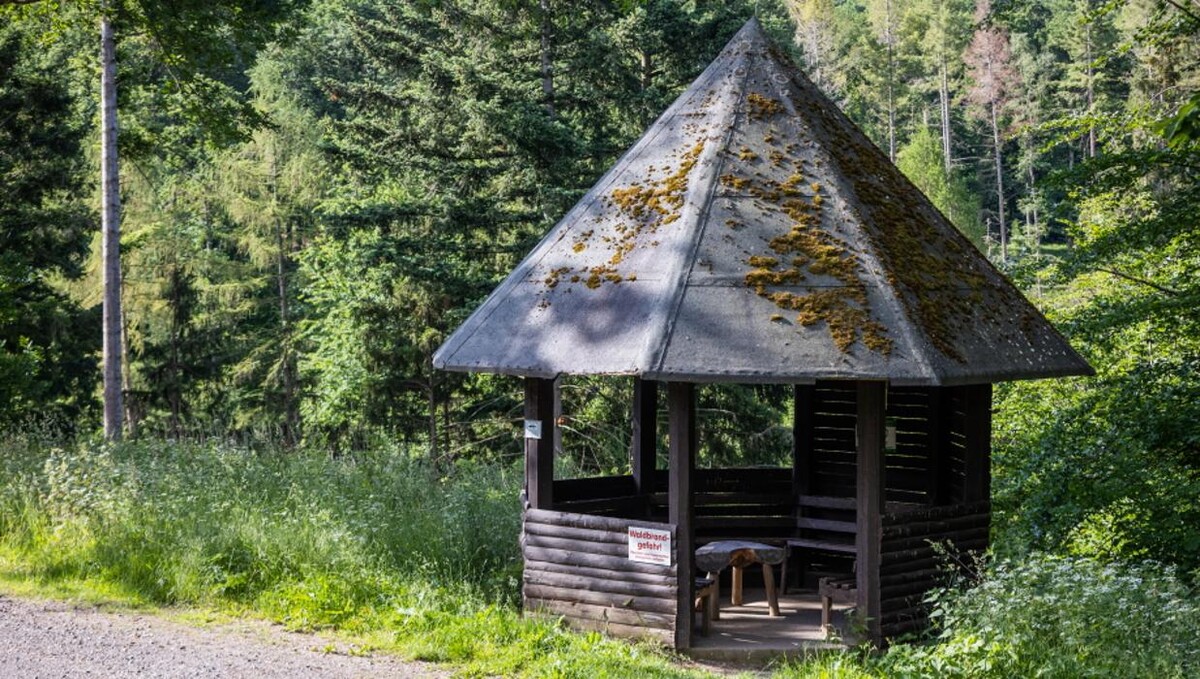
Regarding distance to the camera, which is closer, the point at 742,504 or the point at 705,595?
the point at 705,595

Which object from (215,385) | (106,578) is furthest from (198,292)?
(106,578)

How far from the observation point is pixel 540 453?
952 centimetres

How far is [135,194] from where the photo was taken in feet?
102

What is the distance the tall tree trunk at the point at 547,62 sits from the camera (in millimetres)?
21750

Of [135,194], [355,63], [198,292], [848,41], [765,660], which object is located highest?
[848,41]

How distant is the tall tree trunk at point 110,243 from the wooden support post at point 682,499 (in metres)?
9.85

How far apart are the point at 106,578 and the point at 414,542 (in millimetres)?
2571

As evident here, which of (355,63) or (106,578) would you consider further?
(355,63)

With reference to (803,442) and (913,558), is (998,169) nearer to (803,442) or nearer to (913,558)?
(803,442)

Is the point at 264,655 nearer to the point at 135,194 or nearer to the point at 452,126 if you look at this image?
the point at 452,126

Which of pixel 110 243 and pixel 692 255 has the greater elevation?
pixel 110 243

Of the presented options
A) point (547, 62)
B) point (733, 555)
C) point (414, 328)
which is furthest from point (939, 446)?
point (414, 328)

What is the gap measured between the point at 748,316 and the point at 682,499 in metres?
1.39

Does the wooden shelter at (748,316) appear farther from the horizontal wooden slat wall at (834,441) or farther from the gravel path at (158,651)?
the gravel path at (158,651)
